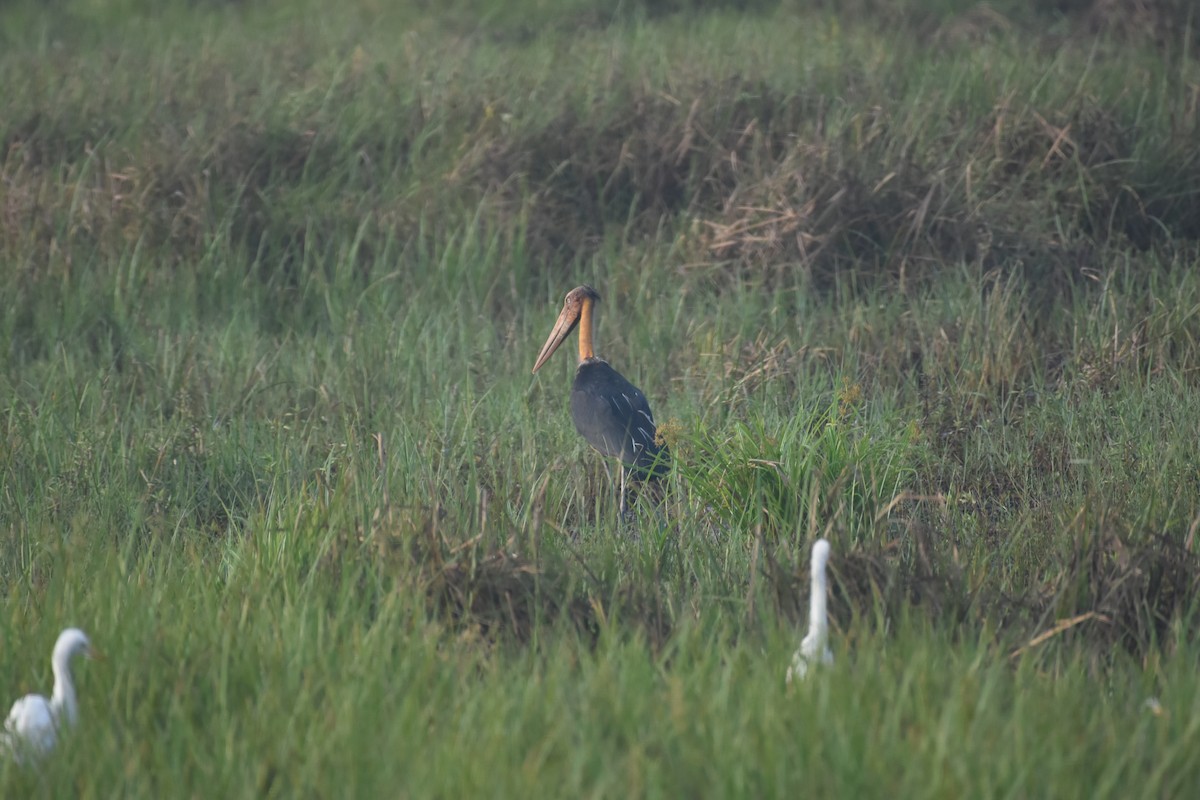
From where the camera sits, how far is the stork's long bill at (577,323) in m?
5.47

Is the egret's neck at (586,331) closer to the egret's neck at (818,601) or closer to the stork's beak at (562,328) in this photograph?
the stork's beak at (562,328)

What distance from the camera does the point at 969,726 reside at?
8.33 feet

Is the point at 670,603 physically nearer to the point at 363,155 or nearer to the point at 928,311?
the point at 928,311

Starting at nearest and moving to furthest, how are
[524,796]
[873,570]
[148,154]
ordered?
[524,796] → [873,570] → [148,154]

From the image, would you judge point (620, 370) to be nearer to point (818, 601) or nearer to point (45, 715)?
point (818, 601)

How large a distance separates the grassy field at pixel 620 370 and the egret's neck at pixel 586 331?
0.32 meters

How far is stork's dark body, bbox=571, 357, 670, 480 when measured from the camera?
470 centimetres

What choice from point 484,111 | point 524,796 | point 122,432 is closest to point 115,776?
point 524,796

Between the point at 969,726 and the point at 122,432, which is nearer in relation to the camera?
the point at 969,726

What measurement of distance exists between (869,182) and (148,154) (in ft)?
11.9

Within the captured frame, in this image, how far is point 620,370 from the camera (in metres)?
6.00

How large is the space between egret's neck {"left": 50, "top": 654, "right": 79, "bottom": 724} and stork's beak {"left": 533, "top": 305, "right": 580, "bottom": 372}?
3091 millimetres

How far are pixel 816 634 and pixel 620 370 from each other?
3.27 meters

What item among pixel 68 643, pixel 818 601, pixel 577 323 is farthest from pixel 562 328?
pixel 68 643
